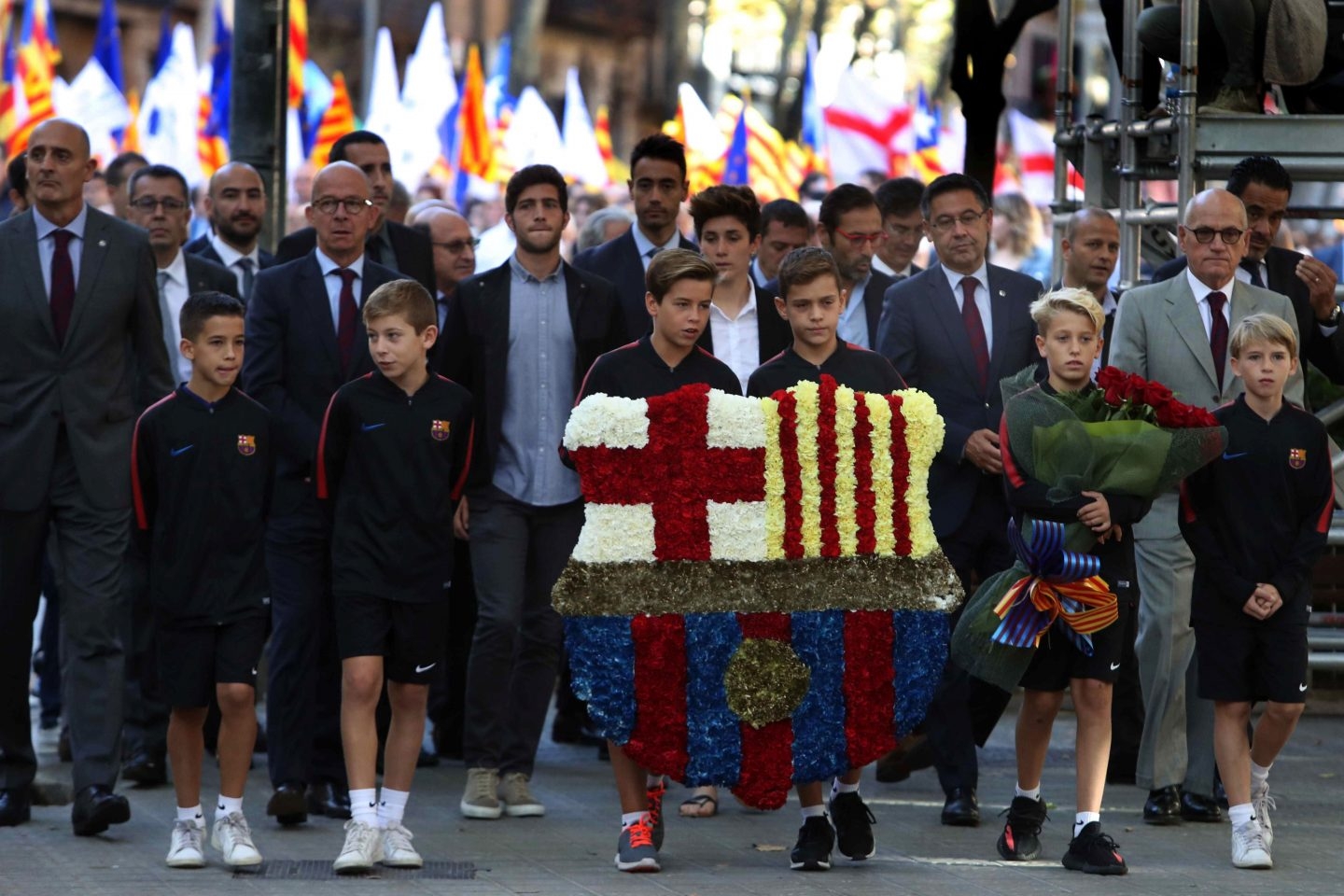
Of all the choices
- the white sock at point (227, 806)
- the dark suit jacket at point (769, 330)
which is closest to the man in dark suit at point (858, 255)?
the dark suit jacket at point (769, 330)

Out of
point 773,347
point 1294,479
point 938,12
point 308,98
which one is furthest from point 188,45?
point 938,12

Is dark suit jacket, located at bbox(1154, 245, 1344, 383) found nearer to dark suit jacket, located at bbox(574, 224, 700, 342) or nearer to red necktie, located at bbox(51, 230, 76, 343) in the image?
dark suit jacket, located at bbox(574, 224, 700, 342)

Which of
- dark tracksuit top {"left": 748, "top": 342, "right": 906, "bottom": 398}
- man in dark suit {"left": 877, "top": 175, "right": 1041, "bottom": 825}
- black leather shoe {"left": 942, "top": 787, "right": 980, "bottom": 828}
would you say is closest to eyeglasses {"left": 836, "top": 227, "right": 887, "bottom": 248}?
man in dark suit {"left": 877, "top": 175, "right": 1041, "bottom": 825}

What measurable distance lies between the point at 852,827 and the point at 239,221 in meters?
4.48

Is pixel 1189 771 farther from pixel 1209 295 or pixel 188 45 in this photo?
pixel 188 45

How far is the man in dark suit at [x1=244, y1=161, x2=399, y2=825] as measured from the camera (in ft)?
29.1

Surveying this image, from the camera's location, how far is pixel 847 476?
7.72m

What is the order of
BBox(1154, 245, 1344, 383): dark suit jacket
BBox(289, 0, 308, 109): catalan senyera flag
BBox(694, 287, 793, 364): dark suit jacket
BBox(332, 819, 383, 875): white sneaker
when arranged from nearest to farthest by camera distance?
BBox(332, 819, 383, 875): white sneaker < BBox(1154, 245, 1344, 383): dark suit jacket < BBox(694, 287, 793, 364): dark suit jacket < BBox(289, 0, 308, 109): catalan senyera flag

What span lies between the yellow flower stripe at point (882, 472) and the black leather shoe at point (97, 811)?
2.89 m

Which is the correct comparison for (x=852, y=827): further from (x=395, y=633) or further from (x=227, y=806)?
(x=227, y=806)

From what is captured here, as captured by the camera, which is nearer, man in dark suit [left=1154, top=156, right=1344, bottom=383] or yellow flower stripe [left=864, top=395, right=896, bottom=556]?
yellow flower stripe [left=864, top=395, right=896, bottom=556]

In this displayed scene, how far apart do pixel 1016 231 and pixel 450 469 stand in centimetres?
1192

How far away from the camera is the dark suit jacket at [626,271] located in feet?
32.2

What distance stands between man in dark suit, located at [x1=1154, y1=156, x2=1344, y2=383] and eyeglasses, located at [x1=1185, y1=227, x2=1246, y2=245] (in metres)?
0.41
